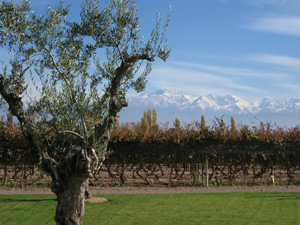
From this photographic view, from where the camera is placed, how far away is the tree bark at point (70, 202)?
7430mm

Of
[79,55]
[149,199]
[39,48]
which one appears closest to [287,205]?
[149,199]

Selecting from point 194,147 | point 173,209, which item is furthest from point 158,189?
point 173,209

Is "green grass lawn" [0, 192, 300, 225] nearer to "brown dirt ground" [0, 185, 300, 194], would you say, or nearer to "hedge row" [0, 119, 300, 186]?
"brown dirt ground" [0, 185, 300, 194]

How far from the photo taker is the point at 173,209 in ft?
37.1

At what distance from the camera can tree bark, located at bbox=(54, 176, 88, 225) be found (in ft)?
24.4

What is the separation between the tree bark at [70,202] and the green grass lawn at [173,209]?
2.36 meters

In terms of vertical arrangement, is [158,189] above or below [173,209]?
above

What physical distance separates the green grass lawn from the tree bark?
2359 millimetres

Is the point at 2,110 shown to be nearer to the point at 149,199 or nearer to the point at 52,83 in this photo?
the point at 52,83

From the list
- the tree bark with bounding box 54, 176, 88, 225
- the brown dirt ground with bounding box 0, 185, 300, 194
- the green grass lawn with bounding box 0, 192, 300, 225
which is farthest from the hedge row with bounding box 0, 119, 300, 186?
the tree bark with bounding box 54, 176, 88, 225

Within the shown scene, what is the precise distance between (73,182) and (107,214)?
363 centimetres

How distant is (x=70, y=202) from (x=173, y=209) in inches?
180

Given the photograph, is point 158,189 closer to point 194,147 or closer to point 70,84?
point 194,147

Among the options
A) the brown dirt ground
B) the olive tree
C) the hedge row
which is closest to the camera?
the olive tree
